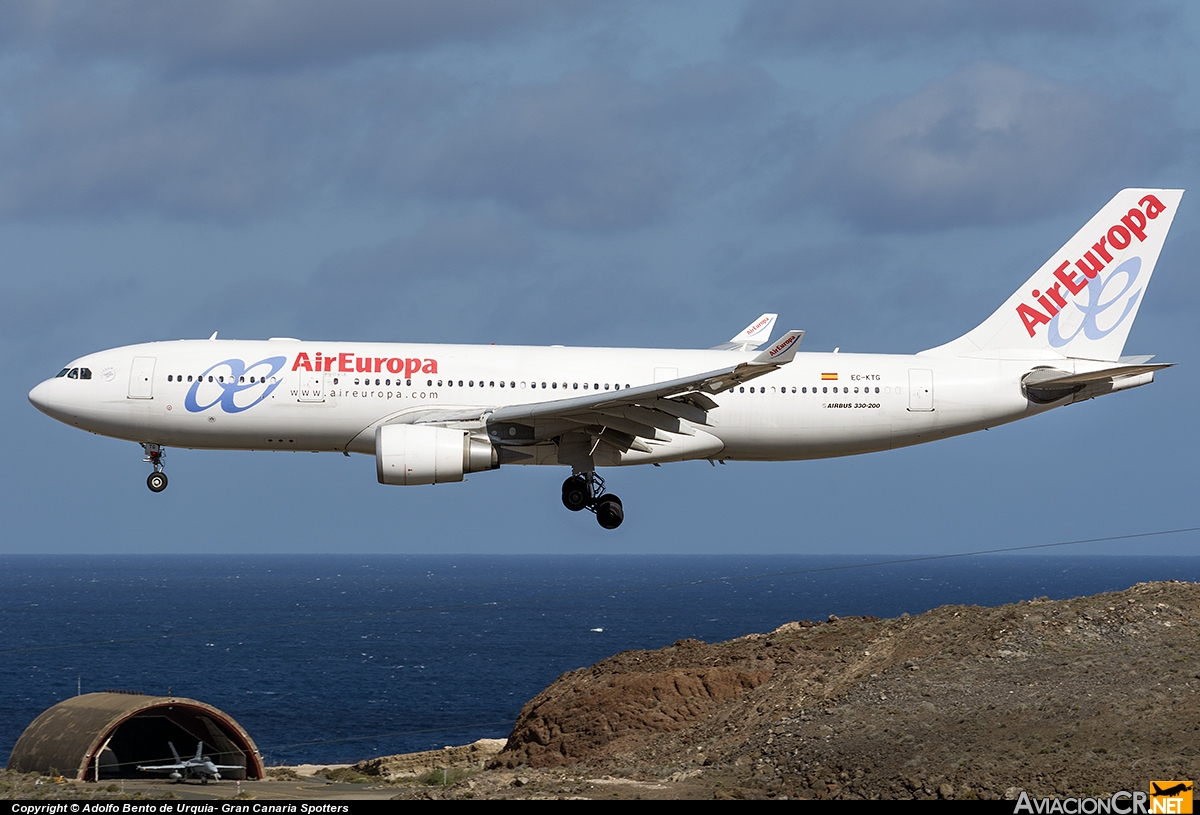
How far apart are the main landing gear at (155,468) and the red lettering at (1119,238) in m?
29.1

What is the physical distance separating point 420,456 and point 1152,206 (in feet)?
80.2

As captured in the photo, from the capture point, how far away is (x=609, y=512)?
3616 centimetres

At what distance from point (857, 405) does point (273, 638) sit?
551 ft

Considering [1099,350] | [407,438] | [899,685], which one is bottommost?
[899,685]

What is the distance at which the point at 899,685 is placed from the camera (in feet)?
143

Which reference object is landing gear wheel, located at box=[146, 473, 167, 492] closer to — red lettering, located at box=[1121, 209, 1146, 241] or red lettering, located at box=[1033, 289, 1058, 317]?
red lettering, located at box=[1033, 289, 1058, 317]

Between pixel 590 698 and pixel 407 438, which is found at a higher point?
pixel 407 438

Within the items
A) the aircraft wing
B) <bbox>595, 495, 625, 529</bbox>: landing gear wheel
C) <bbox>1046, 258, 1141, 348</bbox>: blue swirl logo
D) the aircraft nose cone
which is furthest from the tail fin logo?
the aircraft nose cone

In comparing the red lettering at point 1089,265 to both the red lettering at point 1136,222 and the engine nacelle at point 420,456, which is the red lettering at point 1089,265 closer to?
the red lettering at point 1136,222

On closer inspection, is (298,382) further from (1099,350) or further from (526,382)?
(1099,350)

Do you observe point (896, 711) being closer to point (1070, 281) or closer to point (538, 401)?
point (1070, 281)

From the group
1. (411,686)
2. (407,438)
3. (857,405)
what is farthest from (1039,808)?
(411,686)

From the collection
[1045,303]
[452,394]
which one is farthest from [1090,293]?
[452,394]

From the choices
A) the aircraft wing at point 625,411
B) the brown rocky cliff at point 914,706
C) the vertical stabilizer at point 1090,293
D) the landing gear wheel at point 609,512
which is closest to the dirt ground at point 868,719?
the brown rocky cliff at point 914,706
